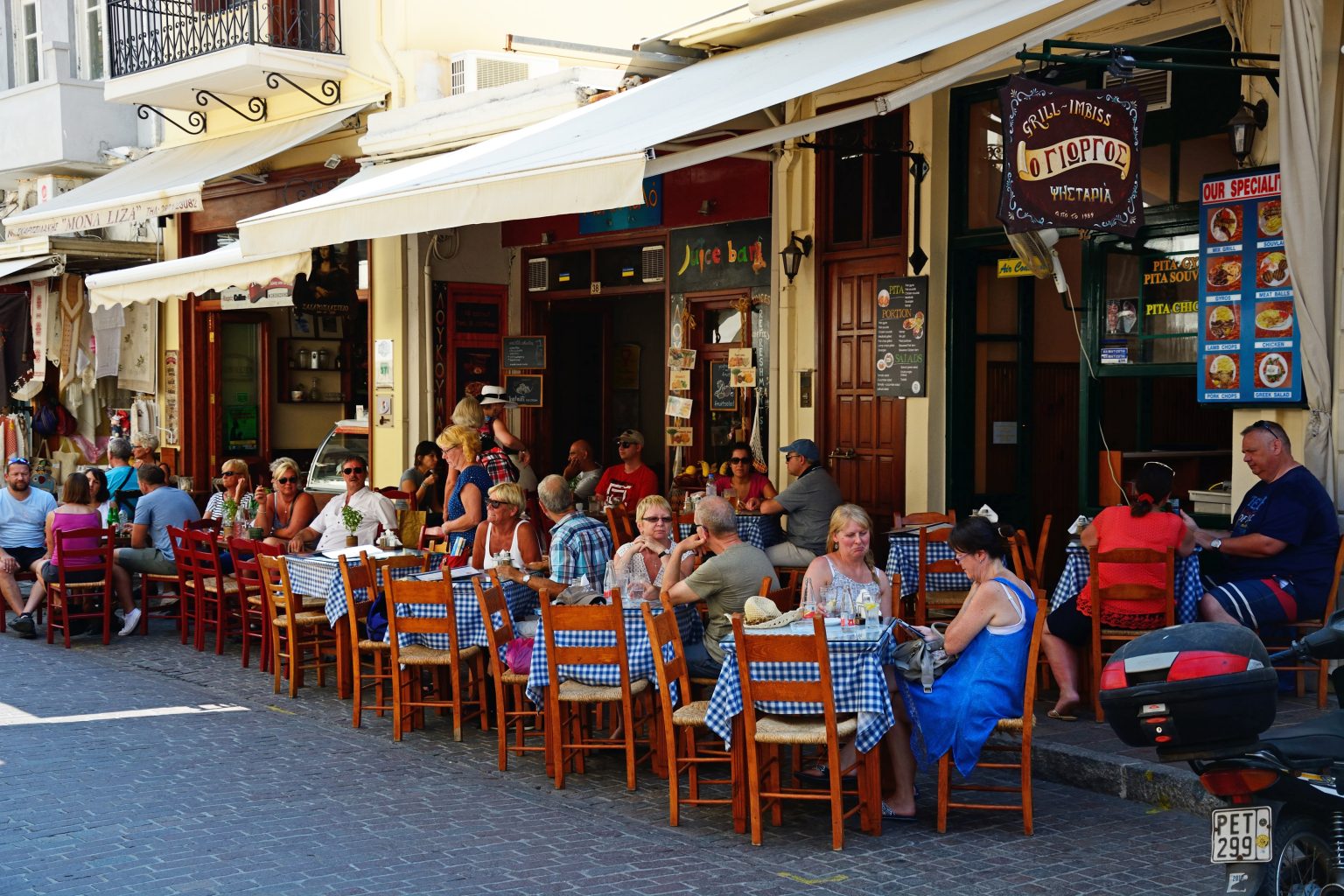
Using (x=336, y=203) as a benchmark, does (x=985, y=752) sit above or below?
below

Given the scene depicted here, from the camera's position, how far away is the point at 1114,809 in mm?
6633

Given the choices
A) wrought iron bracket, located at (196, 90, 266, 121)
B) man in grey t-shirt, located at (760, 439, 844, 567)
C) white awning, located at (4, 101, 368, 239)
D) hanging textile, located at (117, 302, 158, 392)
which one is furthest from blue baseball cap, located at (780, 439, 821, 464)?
hanging textile, located at (117, 302, 158, 392)

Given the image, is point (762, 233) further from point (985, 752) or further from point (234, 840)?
point (234, 840)

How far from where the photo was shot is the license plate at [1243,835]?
4289 mm

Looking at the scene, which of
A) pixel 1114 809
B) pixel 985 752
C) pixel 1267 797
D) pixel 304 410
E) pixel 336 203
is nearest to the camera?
pixel 1267 797

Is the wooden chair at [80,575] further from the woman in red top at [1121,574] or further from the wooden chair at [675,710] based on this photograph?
the woman in red top at [1121,574]

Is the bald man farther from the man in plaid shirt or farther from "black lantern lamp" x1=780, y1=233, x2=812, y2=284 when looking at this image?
the man in plaid shirt

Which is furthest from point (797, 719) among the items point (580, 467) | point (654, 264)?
point (654, 264)

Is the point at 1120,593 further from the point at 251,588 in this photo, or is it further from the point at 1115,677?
the point at 251,588

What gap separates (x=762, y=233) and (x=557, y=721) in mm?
6271

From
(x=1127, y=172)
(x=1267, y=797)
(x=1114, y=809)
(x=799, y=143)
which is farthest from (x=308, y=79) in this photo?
(x=1267, y=797)

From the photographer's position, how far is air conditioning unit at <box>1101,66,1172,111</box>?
372 inches

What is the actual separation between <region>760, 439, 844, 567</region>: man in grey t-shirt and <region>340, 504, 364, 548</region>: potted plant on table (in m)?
2.91

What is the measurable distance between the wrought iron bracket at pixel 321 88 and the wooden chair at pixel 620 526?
6.14 meters
